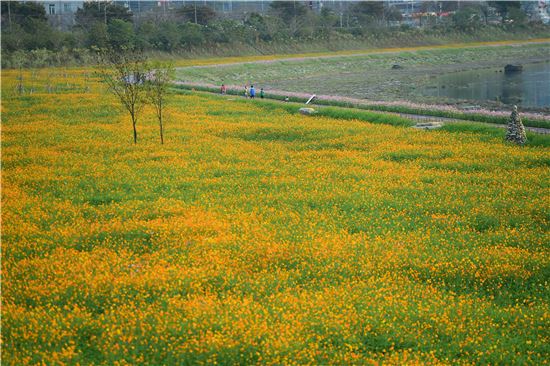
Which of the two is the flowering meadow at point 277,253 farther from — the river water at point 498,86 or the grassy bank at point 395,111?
the river water at point 498,86

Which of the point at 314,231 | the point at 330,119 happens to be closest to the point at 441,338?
the point at 314,231

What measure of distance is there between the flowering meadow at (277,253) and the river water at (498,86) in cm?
2259

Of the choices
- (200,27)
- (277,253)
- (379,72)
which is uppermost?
(200,27)

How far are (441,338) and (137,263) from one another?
677cm

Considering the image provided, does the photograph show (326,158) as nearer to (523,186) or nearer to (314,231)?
(523,186)

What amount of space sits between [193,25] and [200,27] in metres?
1.51

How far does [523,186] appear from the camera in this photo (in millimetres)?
20000

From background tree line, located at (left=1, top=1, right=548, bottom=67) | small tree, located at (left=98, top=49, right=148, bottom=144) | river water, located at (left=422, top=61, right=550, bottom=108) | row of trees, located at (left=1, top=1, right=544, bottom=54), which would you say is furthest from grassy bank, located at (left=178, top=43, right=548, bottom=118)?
small tree, located at (left=98, top=49, right=148, bottom=144)

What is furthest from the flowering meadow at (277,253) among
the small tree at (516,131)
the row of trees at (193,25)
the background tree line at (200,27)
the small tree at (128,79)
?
the background tree line at (200,27)

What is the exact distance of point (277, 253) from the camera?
14.7 metres

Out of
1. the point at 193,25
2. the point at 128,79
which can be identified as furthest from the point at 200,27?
the point at 128,79

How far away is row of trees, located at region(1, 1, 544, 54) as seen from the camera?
8006cm

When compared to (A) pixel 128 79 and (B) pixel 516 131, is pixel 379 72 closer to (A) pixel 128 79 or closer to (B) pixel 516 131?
(A) pixel 128 79

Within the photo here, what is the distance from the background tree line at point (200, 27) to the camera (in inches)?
3081
